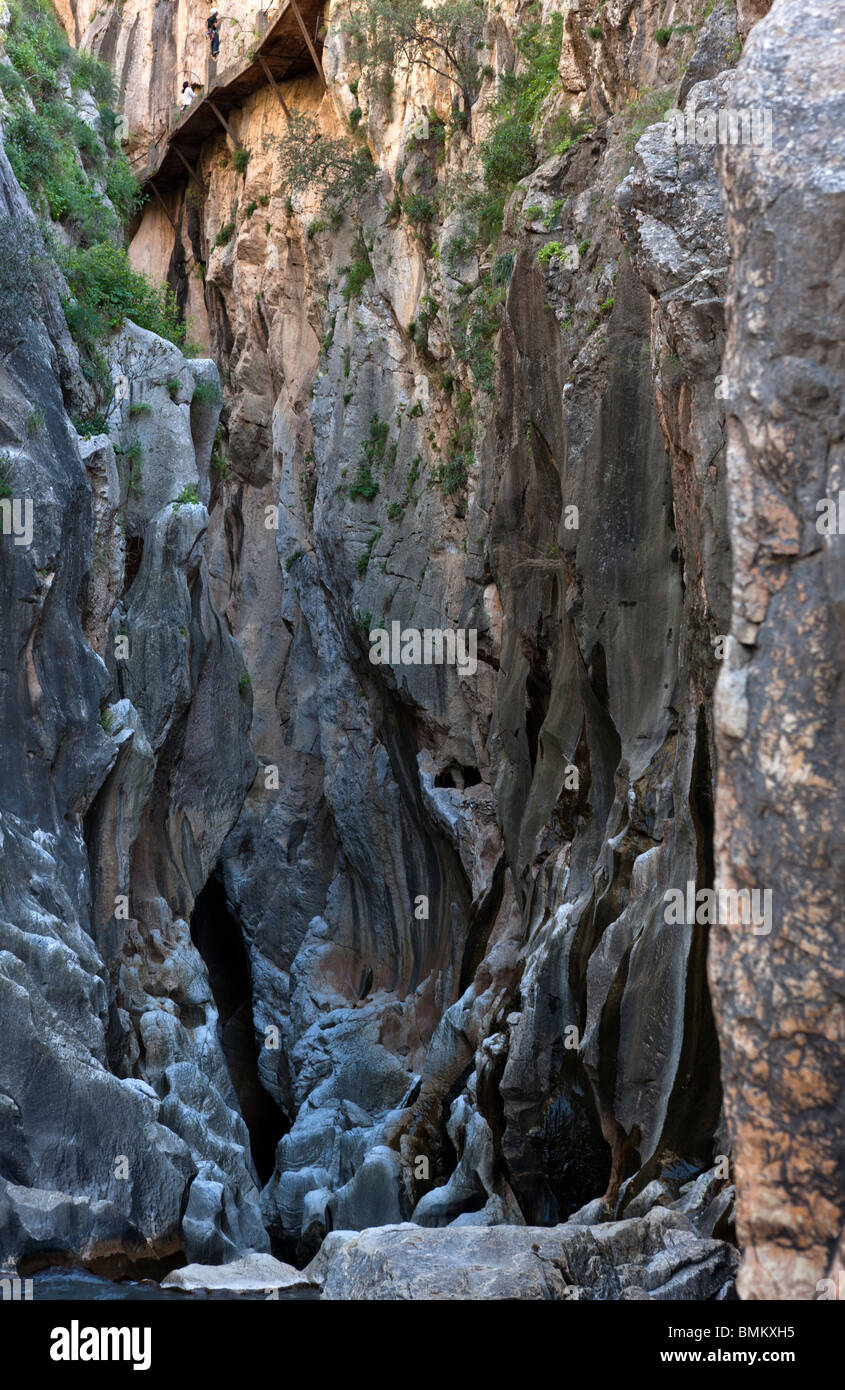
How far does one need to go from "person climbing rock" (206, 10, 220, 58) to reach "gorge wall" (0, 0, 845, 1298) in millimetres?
1733

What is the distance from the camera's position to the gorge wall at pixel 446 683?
615cm

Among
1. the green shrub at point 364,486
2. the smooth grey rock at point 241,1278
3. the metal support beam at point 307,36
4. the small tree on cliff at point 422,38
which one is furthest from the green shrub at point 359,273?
the smooth grey rock at point 241,1278

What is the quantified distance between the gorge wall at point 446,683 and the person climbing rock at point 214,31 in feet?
5.69

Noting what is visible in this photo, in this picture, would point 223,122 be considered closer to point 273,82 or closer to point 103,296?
point 273,82

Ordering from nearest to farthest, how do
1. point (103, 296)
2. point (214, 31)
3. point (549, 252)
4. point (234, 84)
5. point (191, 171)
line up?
point (549, 252)
point (103, 296)
point (234, 84)
point (214, 31)
point (191, 171)

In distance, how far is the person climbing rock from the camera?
3569 cm

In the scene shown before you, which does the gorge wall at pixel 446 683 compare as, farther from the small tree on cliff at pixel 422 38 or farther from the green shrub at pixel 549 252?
the small tree on cliff at pixel 422 38

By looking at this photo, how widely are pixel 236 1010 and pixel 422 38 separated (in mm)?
22476

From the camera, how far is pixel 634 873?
46.9 feet

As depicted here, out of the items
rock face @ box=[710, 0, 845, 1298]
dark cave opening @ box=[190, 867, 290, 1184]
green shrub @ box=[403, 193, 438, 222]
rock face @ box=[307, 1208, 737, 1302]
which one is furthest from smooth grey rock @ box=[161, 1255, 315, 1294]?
green shrub @ box=[403, 193, 438, 222]

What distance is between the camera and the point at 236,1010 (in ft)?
105

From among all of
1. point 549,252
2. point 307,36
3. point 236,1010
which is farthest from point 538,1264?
point 307,36

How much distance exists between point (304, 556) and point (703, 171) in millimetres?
21867
